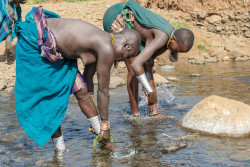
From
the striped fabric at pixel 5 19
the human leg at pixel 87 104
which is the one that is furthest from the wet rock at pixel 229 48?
the striped fabric at pixel 5 19

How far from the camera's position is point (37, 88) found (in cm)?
305

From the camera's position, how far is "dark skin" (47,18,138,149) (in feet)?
9.64

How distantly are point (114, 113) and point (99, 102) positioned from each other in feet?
5.95

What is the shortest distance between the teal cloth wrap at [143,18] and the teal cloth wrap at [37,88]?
139 centimetres

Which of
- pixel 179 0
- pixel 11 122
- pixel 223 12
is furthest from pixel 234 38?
pixel 11 122

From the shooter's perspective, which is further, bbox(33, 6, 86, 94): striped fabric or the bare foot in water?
the bare foot in water

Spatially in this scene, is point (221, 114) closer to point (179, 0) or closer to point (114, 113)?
point (114, 113)

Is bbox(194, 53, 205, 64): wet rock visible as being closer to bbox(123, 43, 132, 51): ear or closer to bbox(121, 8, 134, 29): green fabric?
bbox(121, 8, 134, 29): green fabric

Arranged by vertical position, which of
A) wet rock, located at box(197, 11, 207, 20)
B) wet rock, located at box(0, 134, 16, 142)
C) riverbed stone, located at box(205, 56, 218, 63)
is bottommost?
riverbed stone, located at box(205, 56, 218, 63)

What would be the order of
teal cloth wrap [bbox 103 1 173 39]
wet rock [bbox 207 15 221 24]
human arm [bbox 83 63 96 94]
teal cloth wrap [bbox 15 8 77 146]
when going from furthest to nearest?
wet rock [bbox 207 15 221 24]
teal cloth wrap [bbox 103 1 173 39]
human arm [bbox 83 63 96 94]
teal cloth wrap [bbox 15 8 77 146]

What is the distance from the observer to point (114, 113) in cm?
493

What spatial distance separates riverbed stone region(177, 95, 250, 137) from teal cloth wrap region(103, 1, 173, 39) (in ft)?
3.01

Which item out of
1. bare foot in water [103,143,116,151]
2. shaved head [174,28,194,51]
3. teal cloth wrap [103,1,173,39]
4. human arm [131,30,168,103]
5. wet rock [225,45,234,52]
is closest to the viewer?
bare foot in water [103,143,116,151]

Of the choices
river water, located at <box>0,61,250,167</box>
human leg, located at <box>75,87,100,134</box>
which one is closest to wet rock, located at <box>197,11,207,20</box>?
river water, located at <box>0,61,250,167</box>
